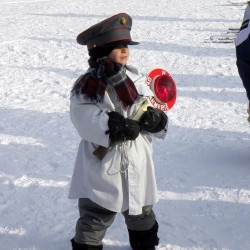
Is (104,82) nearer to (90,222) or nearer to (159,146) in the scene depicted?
(90,222)

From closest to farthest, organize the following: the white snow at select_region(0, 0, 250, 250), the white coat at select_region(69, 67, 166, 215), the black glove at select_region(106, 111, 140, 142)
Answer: the black glove at select_region(106, 111, 140, 142), the white coat at select_region(69, 67, 166, 215), the white snow at select_region(0, 0, 250, 250)

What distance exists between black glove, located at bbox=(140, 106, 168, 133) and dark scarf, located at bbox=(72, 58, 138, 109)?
11 cm

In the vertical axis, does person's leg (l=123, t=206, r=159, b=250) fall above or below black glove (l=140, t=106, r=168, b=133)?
below

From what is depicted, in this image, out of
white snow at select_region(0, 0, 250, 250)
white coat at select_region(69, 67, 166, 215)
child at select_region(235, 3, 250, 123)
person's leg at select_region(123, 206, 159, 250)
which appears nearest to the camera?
white coat at select_region(69, 67, 166, 215)

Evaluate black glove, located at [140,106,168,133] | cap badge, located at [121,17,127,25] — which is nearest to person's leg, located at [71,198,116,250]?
black glove, located at [140,106,168,133]

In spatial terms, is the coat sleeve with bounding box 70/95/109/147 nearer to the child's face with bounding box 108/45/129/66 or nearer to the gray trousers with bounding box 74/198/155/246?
the child's face with bounding box 108/45/129/66

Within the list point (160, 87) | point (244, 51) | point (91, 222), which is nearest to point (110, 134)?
point (160, 87)

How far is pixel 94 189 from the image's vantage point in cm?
233

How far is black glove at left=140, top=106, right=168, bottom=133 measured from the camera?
2.20 m

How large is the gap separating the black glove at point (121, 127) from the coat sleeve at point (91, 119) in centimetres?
3

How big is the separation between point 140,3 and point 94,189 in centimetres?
1261

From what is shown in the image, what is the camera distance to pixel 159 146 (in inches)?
171

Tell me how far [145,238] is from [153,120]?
85cm

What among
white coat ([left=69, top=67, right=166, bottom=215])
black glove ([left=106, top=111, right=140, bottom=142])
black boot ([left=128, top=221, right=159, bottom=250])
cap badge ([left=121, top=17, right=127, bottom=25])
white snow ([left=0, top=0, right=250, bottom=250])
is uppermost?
cap badge ([left=121, top=17, right=127, bottom=25])
